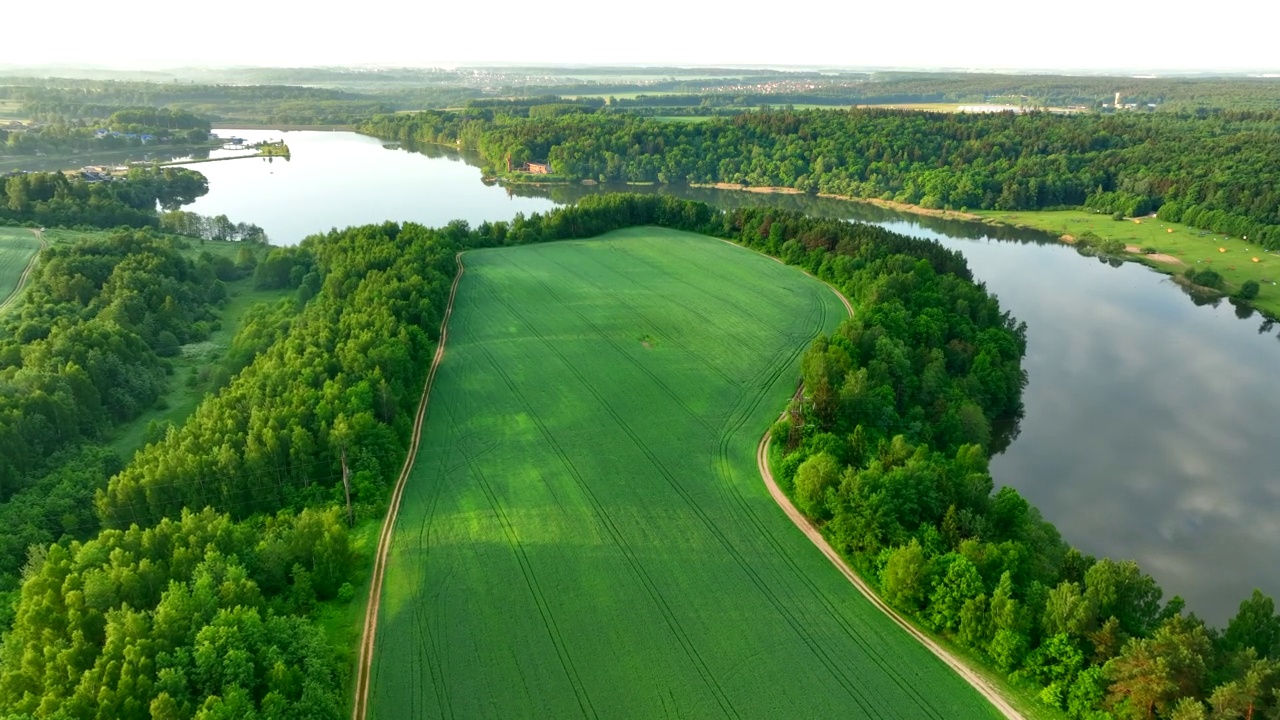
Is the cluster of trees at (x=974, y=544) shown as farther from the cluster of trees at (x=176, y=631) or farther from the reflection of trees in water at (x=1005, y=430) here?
the cluster of trees at (x=176, y=631)

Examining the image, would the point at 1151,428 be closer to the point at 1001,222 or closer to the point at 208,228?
the point at 1001,222

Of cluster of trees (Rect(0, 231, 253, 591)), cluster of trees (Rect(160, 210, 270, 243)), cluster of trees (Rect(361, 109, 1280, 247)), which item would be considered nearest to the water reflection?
cluster of trees (Rect(361, 109, 1280, 247))

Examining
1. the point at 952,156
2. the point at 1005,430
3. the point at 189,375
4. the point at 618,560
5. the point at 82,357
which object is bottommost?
the point at 1005,430

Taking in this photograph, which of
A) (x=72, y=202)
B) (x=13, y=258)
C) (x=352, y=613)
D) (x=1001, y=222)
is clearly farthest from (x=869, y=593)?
(x=72, y=202)

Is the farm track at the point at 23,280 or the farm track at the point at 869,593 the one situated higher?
the farm track at the point at 23,280

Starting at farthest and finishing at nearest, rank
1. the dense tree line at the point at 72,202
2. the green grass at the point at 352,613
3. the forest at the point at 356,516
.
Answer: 1. the dense tree line at the point at 72,202
2. the green grass at the point at 352,613
3. the forest at the point at 356,516

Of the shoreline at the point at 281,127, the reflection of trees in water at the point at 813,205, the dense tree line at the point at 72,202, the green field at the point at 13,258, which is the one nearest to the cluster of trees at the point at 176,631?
A: the green field at the point at 13,258

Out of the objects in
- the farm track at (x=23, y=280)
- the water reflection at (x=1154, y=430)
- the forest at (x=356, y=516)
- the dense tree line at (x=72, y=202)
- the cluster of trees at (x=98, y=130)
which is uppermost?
the cluster of trees at (x=98, y=130)

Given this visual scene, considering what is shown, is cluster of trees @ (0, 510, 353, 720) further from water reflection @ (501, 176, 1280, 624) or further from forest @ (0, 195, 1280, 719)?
water reflection @ (501, 176, 1280, 624)
